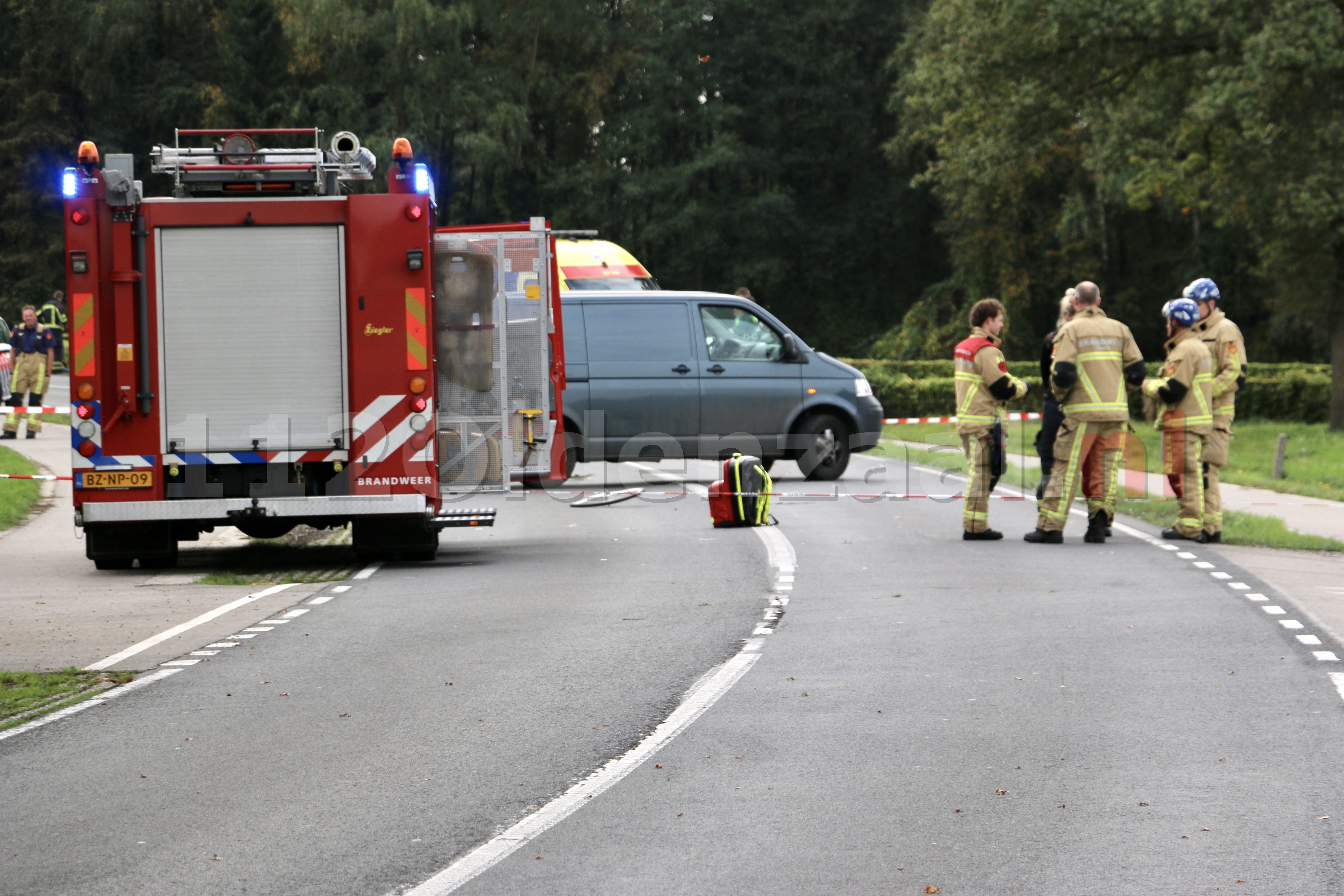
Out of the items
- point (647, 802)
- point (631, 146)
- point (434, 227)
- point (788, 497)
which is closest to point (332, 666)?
point (647, 802)

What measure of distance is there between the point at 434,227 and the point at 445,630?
431cm

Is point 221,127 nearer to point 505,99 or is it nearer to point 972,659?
point 505,99

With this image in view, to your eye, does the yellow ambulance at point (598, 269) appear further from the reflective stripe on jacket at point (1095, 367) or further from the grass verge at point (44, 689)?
the grass verge at point (44, 689)

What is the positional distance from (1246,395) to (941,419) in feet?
34.5

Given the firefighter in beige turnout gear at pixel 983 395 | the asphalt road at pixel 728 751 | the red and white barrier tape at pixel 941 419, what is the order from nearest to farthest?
the asphalt road at pixel 728 751 → the firefighter in beige turnout gear at pixel 983 395 → the red and white barrier tape at pixel 941 419

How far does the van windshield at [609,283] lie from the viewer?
22.2 metres

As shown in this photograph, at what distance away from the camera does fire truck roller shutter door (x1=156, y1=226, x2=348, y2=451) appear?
1252 centimetres

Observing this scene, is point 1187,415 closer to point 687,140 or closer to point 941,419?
point 941,419

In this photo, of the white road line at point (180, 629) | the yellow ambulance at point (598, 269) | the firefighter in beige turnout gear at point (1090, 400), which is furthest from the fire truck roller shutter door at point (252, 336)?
the yellow ambulance at point (598, 269)

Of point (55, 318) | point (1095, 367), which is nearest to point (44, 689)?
point (1095, 367)

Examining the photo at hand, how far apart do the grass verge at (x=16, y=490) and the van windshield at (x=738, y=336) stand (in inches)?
305

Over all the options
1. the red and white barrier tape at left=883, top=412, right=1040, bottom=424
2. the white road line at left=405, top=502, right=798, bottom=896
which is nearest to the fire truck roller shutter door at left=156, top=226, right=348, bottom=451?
the white road line at left=405, top=502, right=798, bottom=896

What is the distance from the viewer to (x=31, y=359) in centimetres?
2627

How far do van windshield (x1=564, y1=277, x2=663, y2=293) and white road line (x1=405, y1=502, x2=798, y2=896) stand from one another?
12888mm
